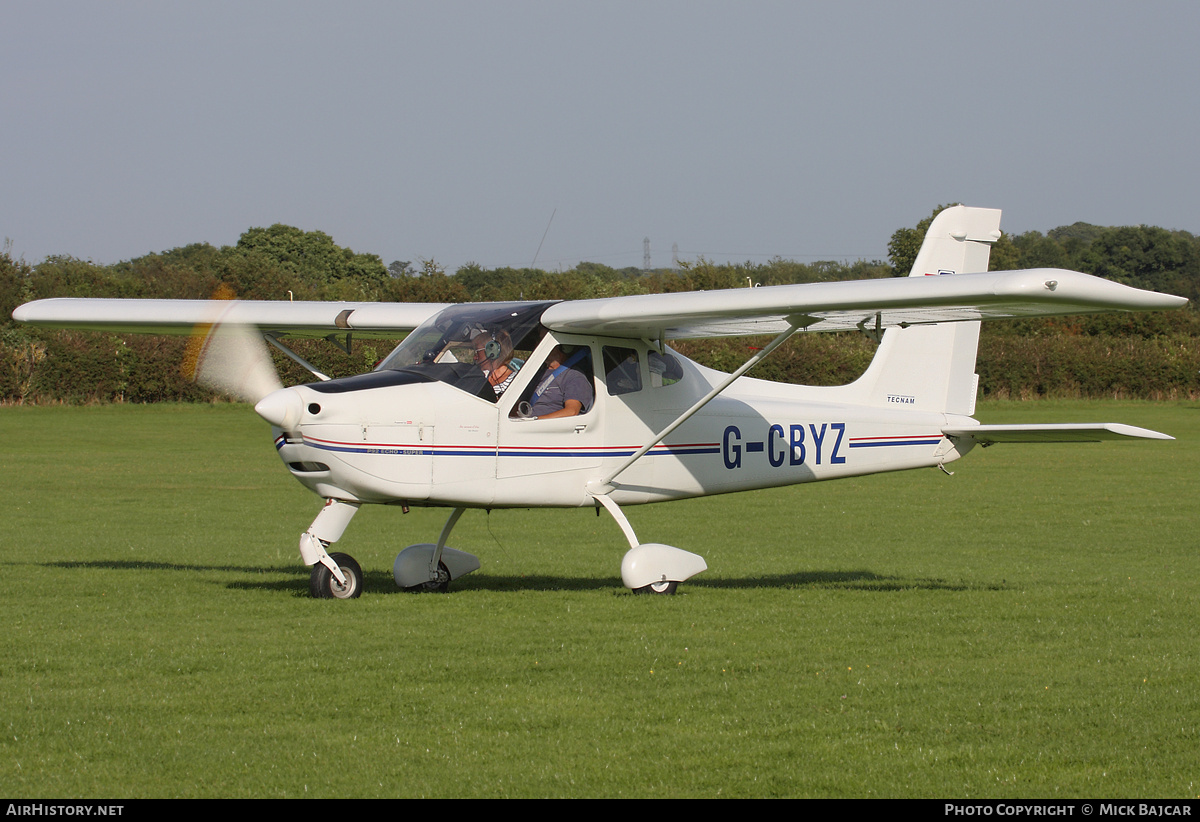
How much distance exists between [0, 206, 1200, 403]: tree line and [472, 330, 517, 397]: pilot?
23.2m

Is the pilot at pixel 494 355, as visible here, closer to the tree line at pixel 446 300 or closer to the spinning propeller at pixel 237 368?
the spinning propeller at pixel 237 368

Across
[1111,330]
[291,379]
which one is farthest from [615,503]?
[1111,330]

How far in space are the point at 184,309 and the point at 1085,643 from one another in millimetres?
8460

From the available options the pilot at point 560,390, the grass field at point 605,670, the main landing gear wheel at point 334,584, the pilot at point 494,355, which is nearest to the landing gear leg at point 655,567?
the grass field at point 605,670

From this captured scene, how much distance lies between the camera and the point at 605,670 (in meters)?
7.18

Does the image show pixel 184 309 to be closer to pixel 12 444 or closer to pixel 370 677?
pixel 370 677

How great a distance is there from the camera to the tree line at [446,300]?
43.7 meters

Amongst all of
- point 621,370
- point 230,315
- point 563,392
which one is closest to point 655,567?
point 563,392

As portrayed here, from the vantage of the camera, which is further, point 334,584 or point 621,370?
point 621,370

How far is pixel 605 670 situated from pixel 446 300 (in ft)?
181

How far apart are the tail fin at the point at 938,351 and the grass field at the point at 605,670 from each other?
5.76 ft

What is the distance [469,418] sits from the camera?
31.8 feet

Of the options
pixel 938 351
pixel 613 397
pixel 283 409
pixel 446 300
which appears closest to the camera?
pixel 283 409

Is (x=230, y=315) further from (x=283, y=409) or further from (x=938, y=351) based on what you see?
(x=938, y=351)
